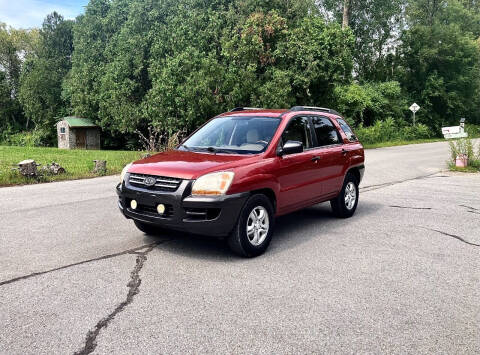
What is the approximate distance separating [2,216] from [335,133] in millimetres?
5842

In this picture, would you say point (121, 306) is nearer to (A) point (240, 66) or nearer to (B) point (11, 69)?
(A) point (240, 66)

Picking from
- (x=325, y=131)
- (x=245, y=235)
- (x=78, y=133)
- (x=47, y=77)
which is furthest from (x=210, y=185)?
(x=47, y=77)

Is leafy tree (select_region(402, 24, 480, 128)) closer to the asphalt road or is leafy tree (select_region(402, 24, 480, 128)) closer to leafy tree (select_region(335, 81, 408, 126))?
leafy tree (select_region(335, 81, 408, 126))

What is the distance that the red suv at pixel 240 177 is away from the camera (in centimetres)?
480

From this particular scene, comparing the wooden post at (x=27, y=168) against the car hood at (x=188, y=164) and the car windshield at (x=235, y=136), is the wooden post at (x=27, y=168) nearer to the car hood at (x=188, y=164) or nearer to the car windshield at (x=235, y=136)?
the car windshield at (x=235, y=136)

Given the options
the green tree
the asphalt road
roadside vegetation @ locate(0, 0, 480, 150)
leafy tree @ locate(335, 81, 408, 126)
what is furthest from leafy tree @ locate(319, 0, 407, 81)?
the asphalt road

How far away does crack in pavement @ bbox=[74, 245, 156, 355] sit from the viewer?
3.11 metres

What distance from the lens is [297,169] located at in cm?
595

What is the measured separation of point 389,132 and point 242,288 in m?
A: 34.8

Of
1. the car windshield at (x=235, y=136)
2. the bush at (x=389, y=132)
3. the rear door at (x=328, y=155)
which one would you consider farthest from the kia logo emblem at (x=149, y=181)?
the bush at (x=389, y=132)

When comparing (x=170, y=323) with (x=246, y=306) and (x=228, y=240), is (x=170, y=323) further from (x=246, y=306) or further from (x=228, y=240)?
(x=228, y=240)

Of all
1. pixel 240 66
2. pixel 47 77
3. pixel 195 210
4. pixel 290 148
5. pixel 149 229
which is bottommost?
pixel 149 229

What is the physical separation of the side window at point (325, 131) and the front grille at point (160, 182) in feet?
8.93

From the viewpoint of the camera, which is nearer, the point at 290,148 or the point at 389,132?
the point at 290,148
